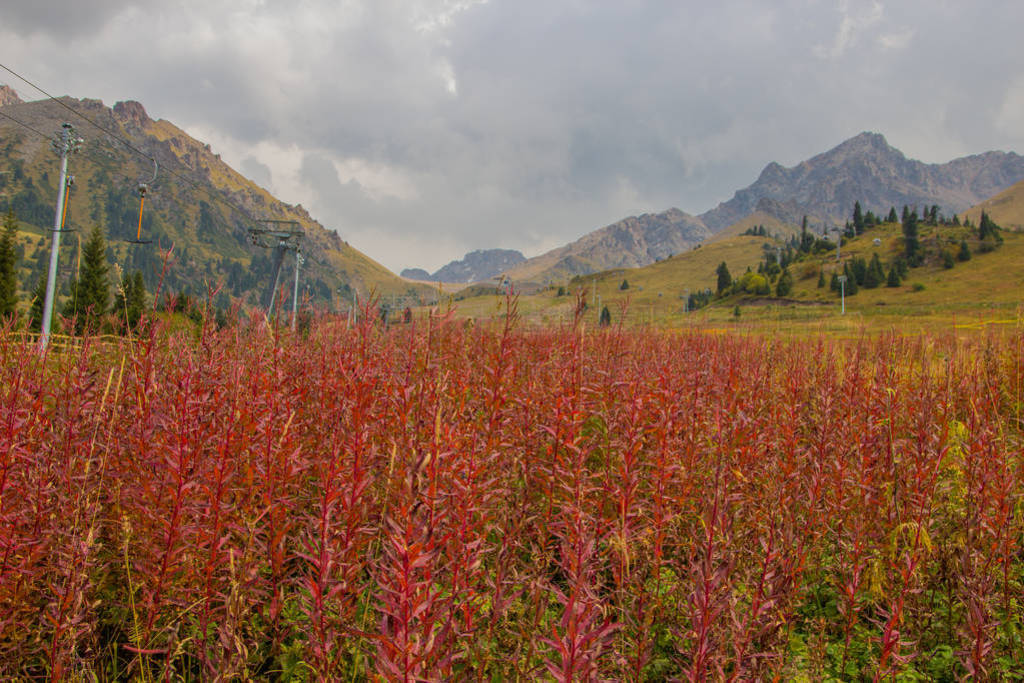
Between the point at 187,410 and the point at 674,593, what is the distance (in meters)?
2.84

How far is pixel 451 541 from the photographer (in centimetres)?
194

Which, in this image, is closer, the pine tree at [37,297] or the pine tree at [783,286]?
the pine tree at [37,297]

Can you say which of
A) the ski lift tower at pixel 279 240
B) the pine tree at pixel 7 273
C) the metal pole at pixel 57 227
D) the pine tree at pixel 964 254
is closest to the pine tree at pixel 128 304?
the metal pole at pixel 57 227

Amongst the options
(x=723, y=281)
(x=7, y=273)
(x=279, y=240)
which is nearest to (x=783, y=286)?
(x=723, y=281)

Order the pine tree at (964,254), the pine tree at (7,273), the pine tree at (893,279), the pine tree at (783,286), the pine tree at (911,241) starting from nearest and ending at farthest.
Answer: the pine tree at (7,273) < the pine tree at (893,279) < the pine tree at (964,254) < the pine tree at (911,241) < the pine tree at (783,286)

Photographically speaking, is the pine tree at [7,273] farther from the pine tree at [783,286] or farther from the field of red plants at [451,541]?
the pine tree at [783,286]

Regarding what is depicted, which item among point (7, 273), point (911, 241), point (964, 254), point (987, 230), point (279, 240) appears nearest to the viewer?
point (279, 240)

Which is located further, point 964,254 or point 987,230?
point 987,230

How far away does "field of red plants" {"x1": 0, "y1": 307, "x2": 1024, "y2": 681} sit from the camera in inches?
67.5

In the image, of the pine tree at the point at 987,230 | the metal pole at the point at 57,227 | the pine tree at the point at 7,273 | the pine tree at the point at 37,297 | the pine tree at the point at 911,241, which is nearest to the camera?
the pine tree at the point at 37,297

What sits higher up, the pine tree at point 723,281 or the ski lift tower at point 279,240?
the pine tree at point 723,281

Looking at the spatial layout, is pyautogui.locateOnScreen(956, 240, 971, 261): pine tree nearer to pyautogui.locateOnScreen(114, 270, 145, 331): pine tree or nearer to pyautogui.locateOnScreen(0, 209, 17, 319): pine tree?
pyautogui.locateOnScreen(114, 270, 145, 331): pine tree

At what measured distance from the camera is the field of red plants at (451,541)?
1.71m

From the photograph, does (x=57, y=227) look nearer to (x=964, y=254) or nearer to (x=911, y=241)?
(x=964, y=254)
